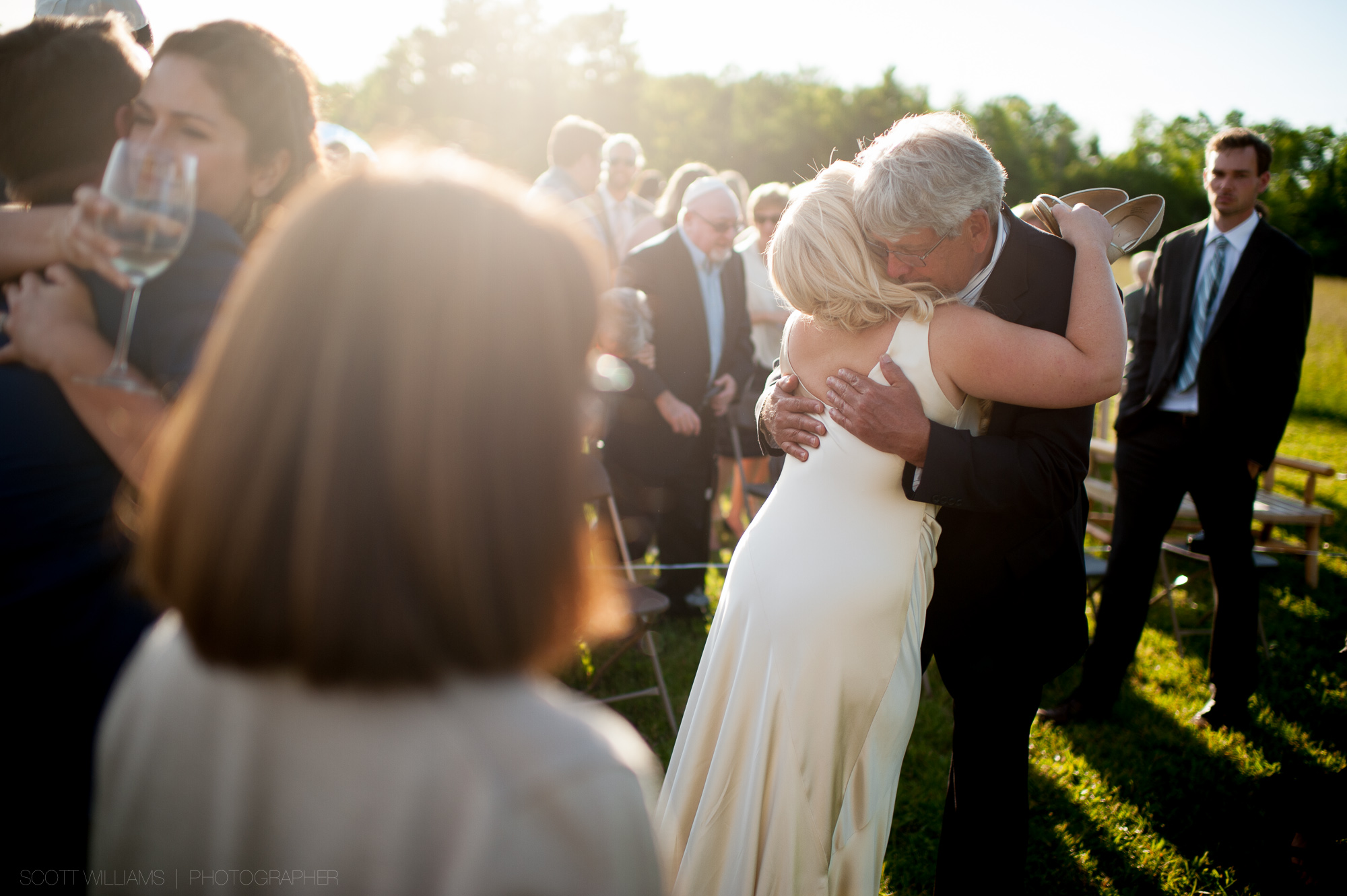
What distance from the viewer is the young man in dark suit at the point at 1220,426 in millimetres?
4242

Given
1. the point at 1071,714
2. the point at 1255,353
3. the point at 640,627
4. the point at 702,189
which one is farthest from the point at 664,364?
the point at 1255,353

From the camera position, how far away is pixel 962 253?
2180mm

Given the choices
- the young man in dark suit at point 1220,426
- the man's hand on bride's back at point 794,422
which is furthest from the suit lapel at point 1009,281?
the young man in dark suit at point 1220,426

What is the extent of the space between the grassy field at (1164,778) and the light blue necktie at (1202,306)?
1677 millimetres

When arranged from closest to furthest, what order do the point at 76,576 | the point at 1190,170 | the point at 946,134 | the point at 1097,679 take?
the point at 76,576 → the point at 946,134 → the point at 1097,679 → the point at 1190,170

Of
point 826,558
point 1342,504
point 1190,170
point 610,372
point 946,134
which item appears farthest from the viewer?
point 1190,170

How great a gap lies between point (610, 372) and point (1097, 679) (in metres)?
3.36

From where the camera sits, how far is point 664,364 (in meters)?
5.35

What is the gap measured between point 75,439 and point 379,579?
0.95m

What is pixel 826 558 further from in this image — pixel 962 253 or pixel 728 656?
pixel 962 253

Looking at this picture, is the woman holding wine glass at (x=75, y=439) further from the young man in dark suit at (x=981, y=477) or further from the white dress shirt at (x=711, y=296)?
the white dress shirt at (x=711, y=296)

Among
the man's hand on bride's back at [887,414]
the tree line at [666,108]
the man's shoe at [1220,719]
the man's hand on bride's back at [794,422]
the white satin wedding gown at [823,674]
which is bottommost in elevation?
the man's shoe at [1220,719]

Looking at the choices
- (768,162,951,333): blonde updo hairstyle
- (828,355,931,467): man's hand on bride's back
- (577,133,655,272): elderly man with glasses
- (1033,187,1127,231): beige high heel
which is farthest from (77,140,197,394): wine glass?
(577,133,655,272): elderly man with glasses

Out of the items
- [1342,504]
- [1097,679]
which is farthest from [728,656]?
[1342,504]
